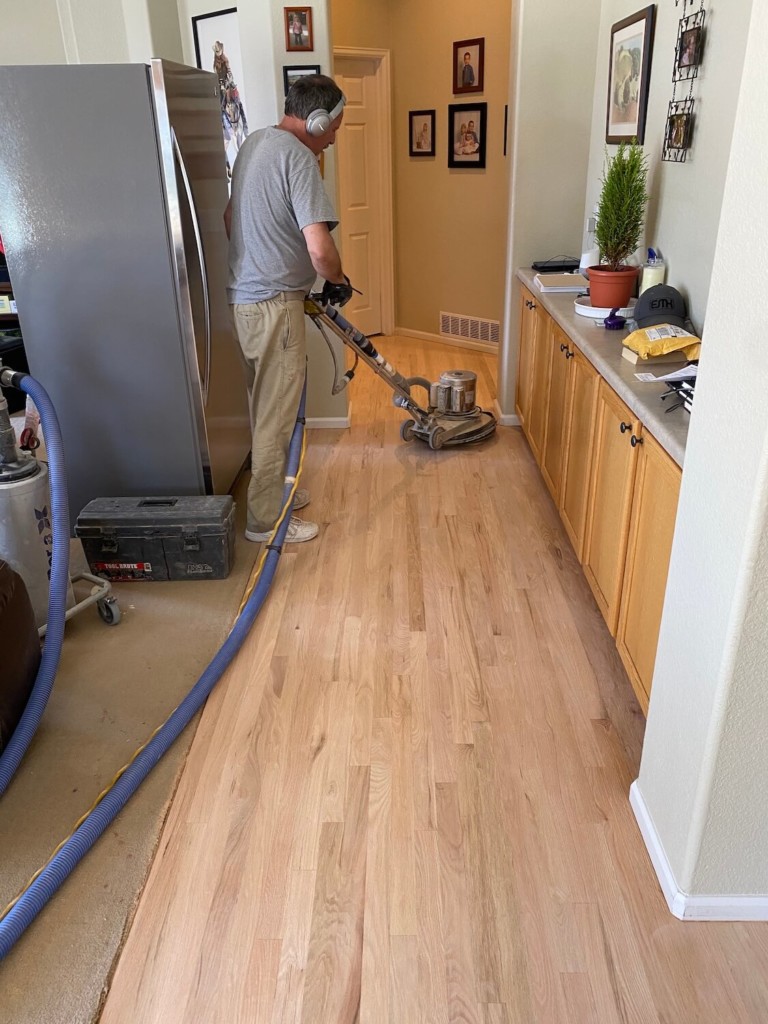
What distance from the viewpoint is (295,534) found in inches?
127

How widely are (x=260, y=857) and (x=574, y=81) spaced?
3.65 metres

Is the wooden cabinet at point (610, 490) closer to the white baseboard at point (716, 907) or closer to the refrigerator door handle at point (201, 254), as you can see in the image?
the white baseboard at point (716, 907)

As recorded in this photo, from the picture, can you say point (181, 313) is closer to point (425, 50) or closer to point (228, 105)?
point (228, 105)

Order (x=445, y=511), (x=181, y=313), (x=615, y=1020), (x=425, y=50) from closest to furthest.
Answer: (x=615, y=1020) < (x=181, y=313) < (x=445, y=511) < (x=425, y=50)

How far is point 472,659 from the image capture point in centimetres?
246

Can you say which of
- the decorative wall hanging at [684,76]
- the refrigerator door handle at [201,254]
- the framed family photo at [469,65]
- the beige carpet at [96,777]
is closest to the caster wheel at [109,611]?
the beige carpet at [96,777]

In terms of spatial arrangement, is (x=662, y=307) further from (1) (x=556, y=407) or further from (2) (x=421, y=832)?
(2) (x=421, y=832)

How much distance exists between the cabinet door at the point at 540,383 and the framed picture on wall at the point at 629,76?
81 centimetres

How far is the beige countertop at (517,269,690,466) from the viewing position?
1.82 m

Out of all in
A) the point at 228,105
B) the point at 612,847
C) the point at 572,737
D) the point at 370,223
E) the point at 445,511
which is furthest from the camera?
the point at 370,223

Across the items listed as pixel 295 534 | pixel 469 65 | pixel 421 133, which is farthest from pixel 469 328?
pixel 295 534

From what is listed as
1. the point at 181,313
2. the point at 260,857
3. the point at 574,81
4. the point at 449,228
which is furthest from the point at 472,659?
the point at 449,228

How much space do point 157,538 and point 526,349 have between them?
6.91ft

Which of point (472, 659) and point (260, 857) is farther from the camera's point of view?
point (472, 659)
